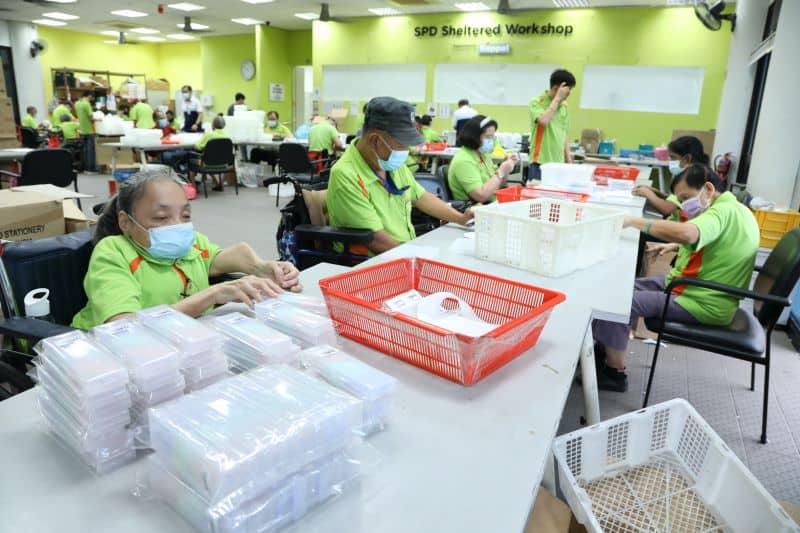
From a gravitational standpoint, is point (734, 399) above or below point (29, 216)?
below

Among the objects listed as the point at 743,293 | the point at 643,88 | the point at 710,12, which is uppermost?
the point at 710,12

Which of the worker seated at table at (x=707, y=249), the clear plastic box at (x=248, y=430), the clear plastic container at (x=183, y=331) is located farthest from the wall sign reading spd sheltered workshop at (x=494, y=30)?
the clear plastic box at (x=248, y=430)

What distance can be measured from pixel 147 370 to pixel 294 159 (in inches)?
265

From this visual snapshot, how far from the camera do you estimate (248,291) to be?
132cm

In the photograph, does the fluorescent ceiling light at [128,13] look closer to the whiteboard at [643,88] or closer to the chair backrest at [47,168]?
the chair backrest at [47,168]

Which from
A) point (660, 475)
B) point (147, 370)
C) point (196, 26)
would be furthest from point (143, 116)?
point (660, 475)

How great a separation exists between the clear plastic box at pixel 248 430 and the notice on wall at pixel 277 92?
14.0 metres

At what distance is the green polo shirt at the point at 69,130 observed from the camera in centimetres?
1055

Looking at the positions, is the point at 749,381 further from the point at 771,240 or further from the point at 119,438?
the point at 119,438

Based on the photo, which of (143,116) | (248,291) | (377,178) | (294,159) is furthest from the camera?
(143,116)

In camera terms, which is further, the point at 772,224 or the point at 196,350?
the point at 772,224

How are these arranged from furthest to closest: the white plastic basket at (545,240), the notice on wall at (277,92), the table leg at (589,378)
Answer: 1. the notice on wall at (277,92)
2. the white plastic basket at (545,240)
3. the table leg at (589,378)

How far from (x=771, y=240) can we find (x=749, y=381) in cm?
149

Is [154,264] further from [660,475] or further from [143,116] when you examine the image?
[143,116]
